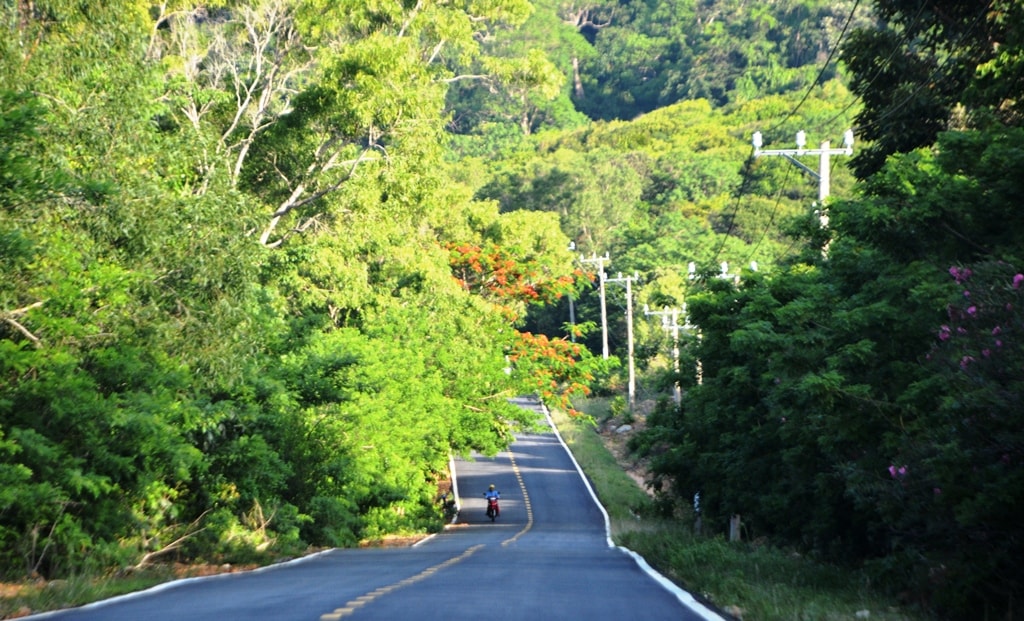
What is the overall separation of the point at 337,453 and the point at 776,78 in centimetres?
11683

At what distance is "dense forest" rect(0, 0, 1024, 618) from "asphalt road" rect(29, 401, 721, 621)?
231 cm

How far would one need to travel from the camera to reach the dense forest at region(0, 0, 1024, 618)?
49.5 feet

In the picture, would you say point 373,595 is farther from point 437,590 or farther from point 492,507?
point 492,507

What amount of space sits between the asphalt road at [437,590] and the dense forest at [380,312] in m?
2.31

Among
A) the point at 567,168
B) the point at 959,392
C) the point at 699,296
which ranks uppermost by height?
the point at 567,168

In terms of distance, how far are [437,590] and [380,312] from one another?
82.7ft

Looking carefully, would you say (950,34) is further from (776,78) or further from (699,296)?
(776,78)

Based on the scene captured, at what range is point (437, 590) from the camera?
1441 centimetres

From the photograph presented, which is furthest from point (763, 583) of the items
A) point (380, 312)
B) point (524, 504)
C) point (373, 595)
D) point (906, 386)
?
point (524, 504)

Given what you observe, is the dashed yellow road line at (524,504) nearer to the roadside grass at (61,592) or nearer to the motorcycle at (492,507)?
the motorcycle at (492,507)

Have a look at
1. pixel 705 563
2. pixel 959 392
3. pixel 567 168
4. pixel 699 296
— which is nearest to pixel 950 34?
pixel 699 296

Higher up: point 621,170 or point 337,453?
point 621,170

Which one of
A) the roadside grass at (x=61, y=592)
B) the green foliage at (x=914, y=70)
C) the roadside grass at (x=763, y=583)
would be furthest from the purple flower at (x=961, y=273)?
the roadside grass at (x=61, y=592)

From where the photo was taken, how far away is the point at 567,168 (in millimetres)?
101875
